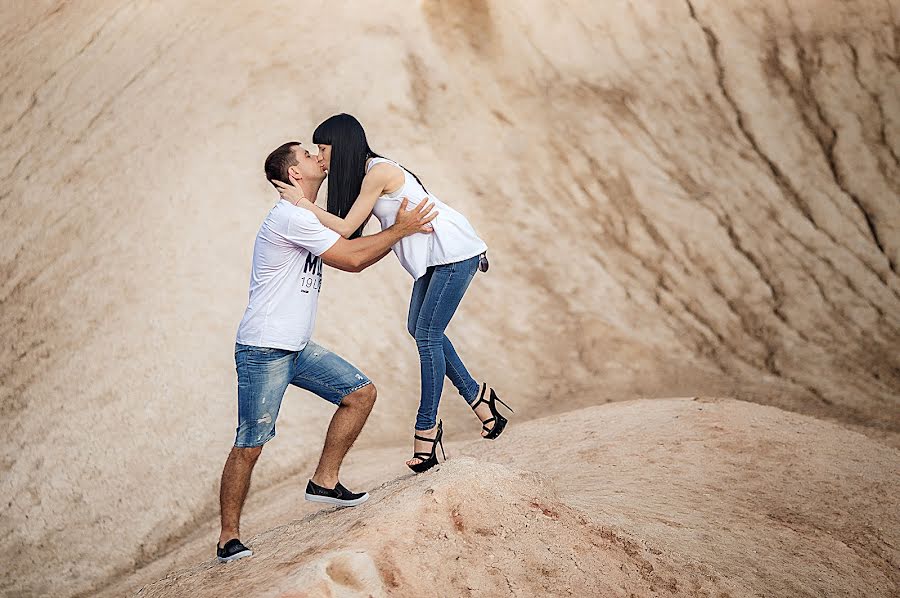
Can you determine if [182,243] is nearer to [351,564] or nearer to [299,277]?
[299,277]

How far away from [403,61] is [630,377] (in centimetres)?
396

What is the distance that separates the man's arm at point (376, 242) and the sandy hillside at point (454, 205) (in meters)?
2.15

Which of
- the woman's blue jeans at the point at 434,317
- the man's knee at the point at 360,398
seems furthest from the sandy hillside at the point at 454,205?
the man's knee at the point at 360,398

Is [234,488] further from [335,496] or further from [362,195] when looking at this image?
[362,195]

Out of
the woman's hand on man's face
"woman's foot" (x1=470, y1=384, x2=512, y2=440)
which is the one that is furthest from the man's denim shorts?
"woman's foot" (x1=470, y1=384, x2=512, y2=440)

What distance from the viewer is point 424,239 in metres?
4.36

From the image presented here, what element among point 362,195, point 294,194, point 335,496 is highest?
point 294,194

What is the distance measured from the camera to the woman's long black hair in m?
4.14

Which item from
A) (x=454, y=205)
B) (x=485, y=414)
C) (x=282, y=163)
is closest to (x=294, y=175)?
(x=282, y=163)

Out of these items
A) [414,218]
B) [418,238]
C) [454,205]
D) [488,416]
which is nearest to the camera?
[414,218]

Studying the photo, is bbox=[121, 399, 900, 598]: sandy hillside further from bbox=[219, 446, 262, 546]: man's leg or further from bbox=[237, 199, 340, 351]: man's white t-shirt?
bbox=[237, 199, 340, 351]: man's white t-shirt

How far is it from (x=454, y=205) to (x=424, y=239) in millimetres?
4486

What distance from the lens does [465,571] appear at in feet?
11.0

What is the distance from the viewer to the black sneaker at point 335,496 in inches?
160
